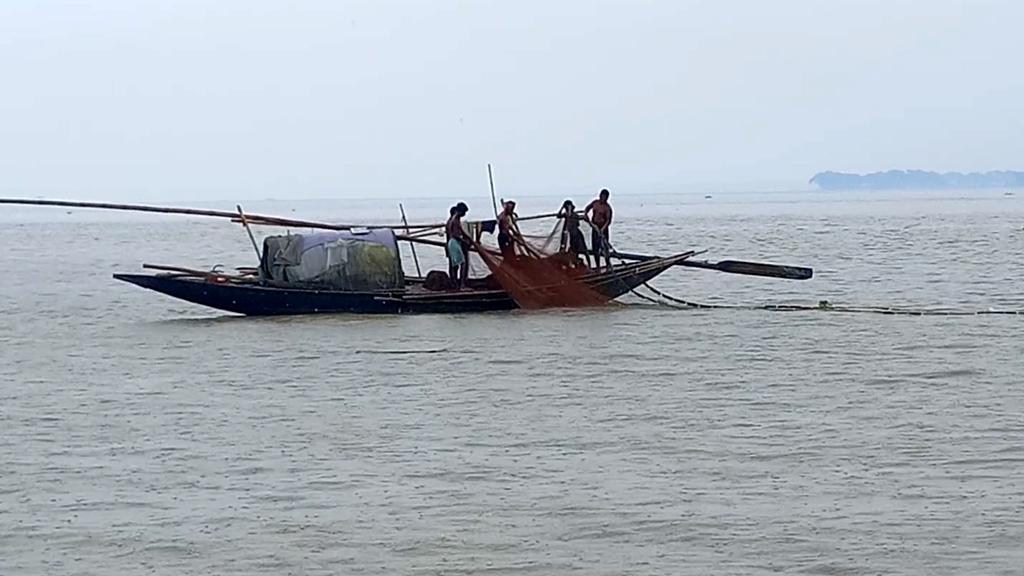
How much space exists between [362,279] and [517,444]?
9096 mm

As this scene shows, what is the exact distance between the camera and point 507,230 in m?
20.7

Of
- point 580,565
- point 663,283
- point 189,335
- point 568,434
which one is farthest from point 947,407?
point 663,283

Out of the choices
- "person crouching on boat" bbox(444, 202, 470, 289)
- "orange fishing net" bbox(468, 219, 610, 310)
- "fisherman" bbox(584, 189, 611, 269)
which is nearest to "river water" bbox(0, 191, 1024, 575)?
"orange fishing net" bbox(468, 219, 610, 310)

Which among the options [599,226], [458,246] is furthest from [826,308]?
[458,246]

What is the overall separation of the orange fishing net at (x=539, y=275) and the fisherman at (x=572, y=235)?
0.10 meters

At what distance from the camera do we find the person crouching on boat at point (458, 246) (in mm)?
20750

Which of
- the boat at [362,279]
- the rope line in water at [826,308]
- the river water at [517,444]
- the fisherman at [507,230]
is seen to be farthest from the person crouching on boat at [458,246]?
the rope line in water at [826,308]

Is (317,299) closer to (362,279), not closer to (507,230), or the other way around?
(362,279)

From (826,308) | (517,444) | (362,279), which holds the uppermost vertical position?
(362,279)

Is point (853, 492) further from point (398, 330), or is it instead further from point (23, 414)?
point (398, 330)

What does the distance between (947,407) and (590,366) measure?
180 inches

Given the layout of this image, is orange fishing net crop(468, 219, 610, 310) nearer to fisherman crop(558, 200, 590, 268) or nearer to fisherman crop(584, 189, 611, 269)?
fisherman crop(558, 200, 590, 268)

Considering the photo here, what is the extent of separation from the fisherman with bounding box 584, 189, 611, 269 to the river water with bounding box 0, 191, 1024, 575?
0.93 m

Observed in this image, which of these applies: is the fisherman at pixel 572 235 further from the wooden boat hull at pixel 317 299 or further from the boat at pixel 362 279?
the wooden boat hull at pixel 317 299
